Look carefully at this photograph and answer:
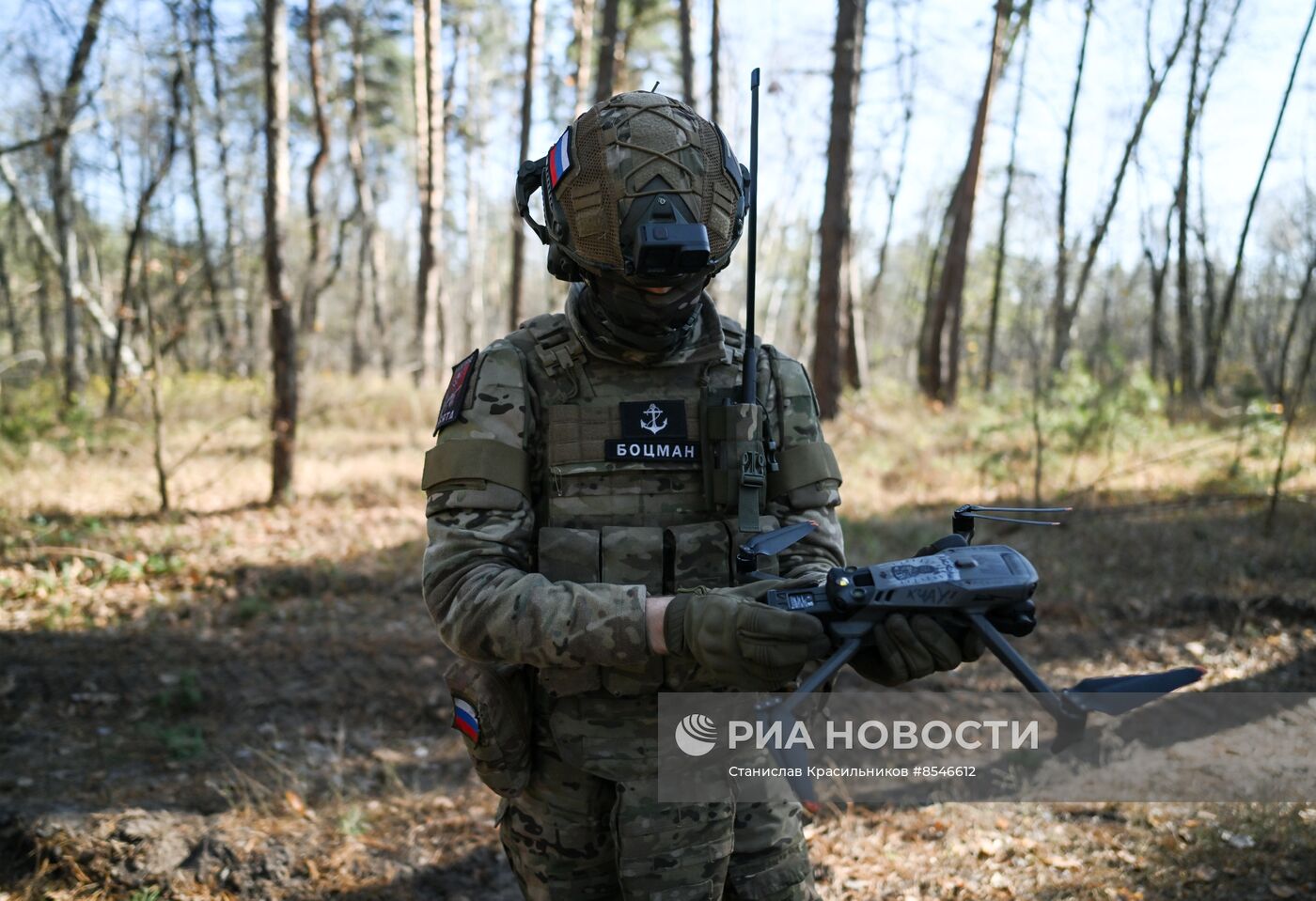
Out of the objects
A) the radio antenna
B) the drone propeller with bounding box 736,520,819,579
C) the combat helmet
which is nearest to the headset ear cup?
the combat helmet

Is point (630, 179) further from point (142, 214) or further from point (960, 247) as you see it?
point (960, 247)

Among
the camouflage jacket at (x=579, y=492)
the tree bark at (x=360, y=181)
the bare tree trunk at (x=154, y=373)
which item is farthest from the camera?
the tree bark at (x=360, y=181)

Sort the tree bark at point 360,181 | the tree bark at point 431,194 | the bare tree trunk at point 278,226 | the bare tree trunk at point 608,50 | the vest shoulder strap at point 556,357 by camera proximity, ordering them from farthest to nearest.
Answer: the tree bark at point 360,181 → the tree bark at point 431,194 → the bare tree trunk at point 608,50 → the bare tree trunk at point 278,226 → the vest shoulder strap at point 556,357

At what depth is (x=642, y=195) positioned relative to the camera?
1.90 m

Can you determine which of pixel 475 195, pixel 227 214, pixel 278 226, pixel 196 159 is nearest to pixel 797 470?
pixel 278 226

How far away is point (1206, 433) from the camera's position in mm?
11484

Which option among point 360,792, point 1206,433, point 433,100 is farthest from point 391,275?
point 360,792

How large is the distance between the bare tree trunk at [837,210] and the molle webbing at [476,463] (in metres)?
10.7

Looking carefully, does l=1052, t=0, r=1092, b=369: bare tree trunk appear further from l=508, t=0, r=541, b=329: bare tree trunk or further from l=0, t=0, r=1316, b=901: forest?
l=508, t=0, r=541, b=329: bare tree trunk

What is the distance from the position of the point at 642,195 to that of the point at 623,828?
139 centimetres

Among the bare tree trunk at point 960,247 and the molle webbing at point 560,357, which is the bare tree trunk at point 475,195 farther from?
the molle webbing at point 560,357

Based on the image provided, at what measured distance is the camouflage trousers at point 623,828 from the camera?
6.14 feet

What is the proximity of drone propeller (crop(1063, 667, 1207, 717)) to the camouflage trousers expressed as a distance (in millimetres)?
885

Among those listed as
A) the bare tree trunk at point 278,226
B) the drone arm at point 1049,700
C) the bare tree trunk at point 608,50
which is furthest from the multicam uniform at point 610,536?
the bare tree trunk at point 608,50
